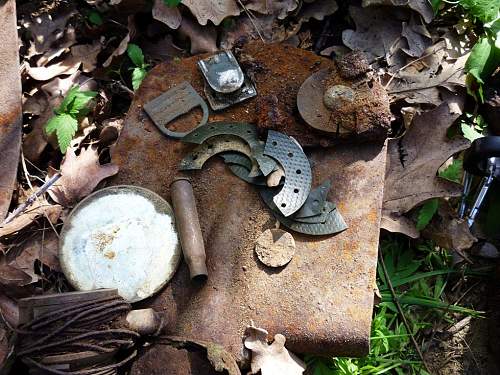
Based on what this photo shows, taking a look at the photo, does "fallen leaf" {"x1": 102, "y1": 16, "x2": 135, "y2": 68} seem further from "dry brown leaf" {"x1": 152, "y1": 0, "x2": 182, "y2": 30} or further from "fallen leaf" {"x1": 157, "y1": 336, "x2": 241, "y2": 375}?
"fallen leaf" {"x1": 157, "y1": 336, "x2": 241, "y2": 375}

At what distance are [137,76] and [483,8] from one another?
1.62m

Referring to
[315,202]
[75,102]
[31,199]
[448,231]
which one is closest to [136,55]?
[75,102]

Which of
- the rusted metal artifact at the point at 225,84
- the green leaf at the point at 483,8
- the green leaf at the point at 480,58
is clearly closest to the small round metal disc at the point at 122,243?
the rusted metal artifact at the point at 225,84

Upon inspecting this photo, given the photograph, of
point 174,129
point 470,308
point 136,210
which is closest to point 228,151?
point 174,129

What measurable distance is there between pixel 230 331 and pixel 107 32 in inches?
64.9

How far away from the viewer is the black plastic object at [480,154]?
2.17 meters

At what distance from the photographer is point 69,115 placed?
2.49 metres

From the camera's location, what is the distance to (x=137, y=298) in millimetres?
2082

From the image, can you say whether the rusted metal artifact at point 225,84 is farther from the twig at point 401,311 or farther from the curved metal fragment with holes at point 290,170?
the twig at point 401,311

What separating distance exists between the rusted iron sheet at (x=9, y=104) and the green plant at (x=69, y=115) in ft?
0.47

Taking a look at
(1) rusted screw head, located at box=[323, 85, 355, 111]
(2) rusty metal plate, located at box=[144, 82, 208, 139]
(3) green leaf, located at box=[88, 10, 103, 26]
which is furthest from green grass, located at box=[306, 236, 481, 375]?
(3) green leaf, located at box=[88, 10, 103, 26]

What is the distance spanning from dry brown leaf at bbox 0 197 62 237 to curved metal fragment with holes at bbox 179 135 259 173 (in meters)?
0.54

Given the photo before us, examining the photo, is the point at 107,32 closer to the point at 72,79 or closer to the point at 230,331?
the point at 72,79

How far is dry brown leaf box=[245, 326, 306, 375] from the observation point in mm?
1988
